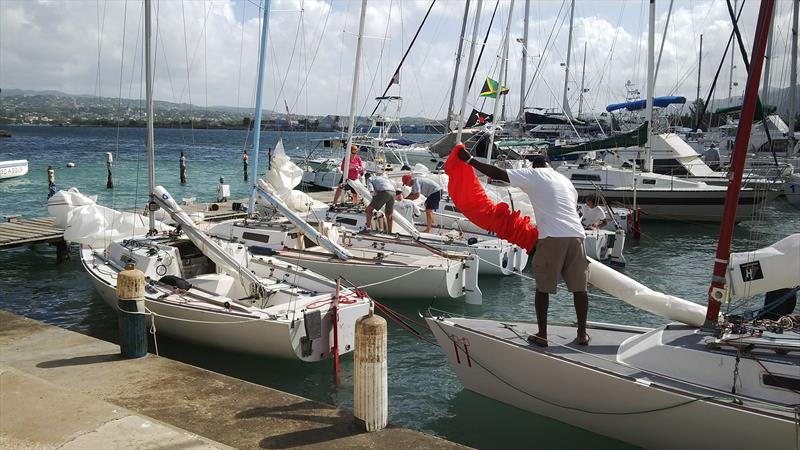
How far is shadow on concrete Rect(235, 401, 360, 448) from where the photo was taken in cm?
597

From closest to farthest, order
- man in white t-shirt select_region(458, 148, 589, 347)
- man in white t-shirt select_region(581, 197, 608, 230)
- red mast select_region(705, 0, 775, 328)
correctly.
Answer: red mast select_region(705, 0, 775, 328), man in white t-shirt select_region(458, 148, 589, 347), man in white t-shirt select_region(581, 197, 608, 230)

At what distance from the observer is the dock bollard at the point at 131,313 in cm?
786

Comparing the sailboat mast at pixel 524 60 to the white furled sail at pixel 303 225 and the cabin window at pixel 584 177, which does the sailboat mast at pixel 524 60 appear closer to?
the cabin window at pixel 584 177

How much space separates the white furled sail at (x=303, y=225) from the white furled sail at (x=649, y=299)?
259 inches

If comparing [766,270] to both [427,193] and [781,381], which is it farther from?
[427,193]

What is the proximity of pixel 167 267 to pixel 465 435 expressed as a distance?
20.2 ft

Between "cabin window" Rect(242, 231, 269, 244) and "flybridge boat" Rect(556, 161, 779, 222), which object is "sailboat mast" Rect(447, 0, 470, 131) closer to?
"flybridge boat" Rect(556, 161, 779, 222)

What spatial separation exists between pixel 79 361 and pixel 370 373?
4.04 metres

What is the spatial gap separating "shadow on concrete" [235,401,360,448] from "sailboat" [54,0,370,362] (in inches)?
89.3

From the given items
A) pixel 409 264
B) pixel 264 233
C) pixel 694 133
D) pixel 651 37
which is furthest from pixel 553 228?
pixel 694 133

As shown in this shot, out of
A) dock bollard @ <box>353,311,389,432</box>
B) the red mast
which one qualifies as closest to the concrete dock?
dock bollard @ <box>353,311,389,432</box>

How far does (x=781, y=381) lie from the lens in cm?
634

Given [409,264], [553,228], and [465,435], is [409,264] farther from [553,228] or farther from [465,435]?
[553,228]

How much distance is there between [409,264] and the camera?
528 inches
